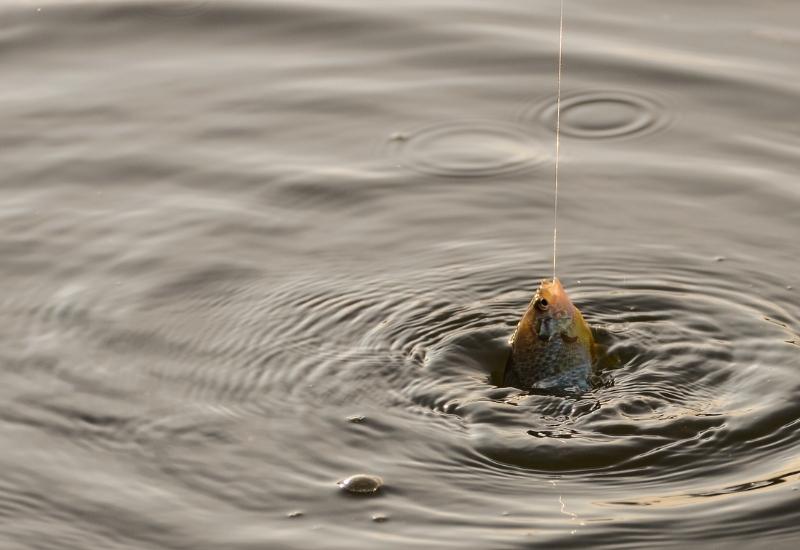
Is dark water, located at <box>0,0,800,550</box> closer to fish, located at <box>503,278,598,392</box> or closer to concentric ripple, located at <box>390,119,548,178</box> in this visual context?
concentric ripple, located at <box>390,119,548,178</box>

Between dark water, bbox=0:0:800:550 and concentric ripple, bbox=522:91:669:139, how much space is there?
2 cm

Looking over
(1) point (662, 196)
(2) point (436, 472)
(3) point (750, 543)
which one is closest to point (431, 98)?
(1) point (662, 196)

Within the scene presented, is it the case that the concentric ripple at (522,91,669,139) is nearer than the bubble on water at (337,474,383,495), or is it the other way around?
the bubble on water at (337,474,383,495)

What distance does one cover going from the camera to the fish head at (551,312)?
208 inches

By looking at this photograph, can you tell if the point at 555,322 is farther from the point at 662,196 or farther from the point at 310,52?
the point at 310,52

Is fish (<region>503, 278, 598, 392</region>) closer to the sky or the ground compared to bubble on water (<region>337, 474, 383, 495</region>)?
closer to the sky

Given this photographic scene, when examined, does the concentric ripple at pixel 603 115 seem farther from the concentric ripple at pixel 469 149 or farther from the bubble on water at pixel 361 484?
the bubble on water at pixel 361 484

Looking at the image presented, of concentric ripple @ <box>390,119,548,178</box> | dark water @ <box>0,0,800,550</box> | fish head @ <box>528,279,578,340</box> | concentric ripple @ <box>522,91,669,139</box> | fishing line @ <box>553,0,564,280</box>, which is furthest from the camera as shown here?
concentric ripple @ <box>522,91,669,139</box>

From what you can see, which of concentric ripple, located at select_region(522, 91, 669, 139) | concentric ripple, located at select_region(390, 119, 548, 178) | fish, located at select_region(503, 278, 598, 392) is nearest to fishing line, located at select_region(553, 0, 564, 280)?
concentric ripple, located at select_region(522, 91, 669, 139)

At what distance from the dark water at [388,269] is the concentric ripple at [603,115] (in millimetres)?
20

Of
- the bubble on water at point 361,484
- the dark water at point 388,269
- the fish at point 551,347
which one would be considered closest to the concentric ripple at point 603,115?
the dark water at point 388,269

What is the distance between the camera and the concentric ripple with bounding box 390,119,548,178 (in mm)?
7199

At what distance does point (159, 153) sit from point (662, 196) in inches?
97.2

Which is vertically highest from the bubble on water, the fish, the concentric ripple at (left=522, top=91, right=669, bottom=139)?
the concentric ripple at (left=522, top=91, right=669, bottom=139)
